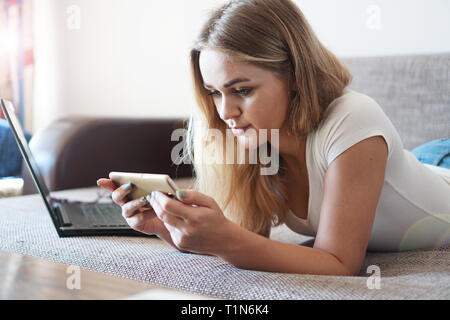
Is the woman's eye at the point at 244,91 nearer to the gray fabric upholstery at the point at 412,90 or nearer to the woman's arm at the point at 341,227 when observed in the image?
the woman's arm at the point at 341,227

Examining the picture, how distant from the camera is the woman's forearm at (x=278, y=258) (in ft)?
2.46

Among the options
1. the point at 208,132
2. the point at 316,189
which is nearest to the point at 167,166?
the point at 208,132

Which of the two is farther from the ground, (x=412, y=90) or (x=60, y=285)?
(x=412, y=90)

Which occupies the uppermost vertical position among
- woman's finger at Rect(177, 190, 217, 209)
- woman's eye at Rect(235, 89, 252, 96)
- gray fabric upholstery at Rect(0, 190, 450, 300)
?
woman's eye at Rect(235, 89, 252, 96)

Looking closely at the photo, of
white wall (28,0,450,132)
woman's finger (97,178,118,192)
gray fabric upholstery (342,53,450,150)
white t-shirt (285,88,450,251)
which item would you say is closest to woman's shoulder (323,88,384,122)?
white t-shirt (285,88,450,251)

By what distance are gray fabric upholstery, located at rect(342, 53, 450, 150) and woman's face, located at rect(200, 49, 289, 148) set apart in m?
0.73

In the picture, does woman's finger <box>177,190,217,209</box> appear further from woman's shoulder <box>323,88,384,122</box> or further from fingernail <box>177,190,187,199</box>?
woman's shoulder <box>323,88,384,122</box>

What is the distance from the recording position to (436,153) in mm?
1390

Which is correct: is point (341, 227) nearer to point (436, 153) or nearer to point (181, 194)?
point (181, 194)

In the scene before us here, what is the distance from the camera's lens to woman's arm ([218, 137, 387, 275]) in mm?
771

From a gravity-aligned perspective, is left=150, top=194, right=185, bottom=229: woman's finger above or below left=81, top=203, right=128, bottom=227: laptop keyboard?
above

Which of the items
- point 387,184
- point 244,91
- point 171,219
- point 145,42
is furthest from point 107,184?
point 145,42

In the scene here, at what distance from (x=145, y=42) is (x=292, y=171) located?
180 cm
